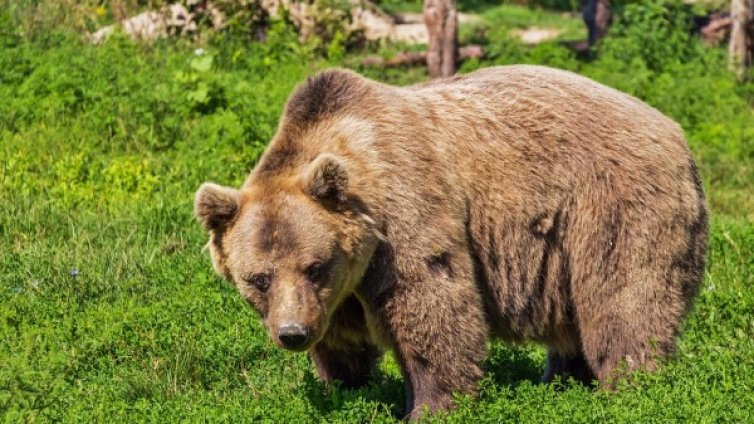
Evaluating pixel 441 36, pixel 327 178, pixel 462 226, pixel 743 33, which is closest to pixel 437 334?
pixel 462 226

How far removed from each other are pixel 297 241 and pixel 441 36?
8369mm

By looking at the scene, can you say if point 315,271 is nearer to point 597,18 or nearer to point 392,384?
point 392,384

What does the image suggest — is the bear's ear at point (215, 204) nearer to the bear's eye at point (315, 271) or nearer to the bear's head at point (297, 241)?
the bear's head at point (297, 241)

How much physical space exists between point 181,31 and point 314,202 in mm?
7816

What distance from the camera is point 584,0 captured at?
15.3 meters

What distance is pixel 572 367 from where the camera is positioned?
718cm

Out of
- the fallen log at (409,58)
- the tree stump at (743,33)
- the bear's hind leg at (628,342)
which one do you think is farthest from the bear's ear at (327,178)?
the tree stump at (743,33)

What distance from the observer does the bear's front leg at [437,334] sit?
606 centimetres

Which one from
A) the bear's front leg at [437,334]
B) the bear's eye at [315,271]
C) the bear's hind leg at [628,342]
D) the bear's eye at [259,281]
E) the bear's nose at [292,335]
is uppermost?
the bear's eye at [315,271]

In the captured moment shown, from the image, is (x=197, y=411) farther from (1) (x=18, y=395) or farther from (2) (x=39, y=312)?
(2) (x=39, y=312)

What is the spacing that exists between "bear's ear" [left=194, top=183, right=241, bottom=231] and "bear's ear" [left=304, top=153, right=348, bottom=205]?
35cm

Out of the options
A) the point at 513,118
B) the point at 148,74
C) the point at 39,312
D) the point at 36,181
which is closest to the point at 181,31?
the point at 148,74

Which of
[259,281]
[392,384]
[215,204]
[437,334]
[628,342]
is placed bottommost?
[392,384]

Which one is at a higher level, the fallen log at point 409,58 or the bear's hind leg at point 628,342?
the bear's hind leg at point 628,342
